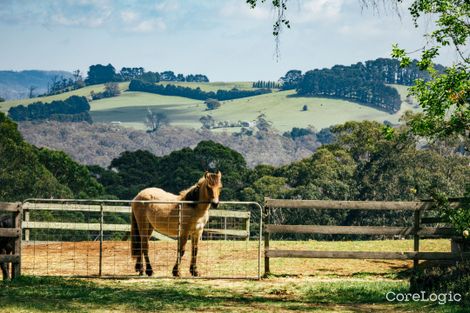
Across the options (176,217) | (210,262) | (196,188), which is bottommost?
(210,262)

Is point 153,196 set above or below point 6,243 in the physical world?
above

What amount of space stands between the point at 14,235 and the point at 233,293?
4.36m

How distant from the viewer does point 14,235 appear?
14.3 meters

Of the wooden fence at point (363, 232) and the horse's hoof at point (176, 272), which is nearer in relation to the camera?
the horse's hoof at point (176, 272)

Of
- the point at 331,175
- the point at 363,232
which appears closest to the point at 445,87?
the point at 363,232

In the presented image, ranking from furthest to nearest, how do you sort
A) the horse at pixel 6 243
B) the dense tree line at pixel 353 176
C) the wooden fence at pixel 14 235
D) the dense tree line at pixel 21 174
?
the dense tree line at pixel 21 174
the dense tree line at pixel 353 176
the horse at pixel 6 243
the wooden fence at pixel 14 235

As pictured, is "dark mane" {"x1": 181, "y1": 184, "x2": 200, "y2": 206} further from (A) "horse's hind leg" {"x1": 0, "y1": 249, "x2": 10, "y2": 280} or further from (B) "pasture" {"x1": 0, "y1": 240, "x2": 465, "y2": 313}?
(A) "horse's hind leg" {"x1": 0, "y1": 249, "x2": 10, "y2": 280}

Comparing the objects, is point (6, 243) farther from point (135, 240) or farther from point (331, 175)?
point (331, 175)

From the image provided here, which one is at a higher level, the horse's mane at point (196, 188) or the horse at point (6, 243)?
the horse's mane at point (196, 188)

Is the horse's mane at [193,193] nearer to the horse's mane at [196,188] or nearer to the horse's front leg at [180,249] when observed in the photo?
the horse's mane at [196,188]

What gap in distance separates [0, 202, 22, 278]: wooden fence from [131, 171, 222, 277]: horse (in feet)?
8.42

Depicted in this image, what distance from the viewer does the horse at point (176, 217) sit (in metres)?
15.5

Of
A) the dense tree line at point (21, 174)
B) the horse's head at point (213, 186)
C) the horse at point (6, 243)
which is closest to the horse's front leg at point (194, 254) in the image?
the horse's head at point (213, 186)

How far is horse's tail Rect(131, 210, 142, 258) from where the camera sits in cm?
1612
